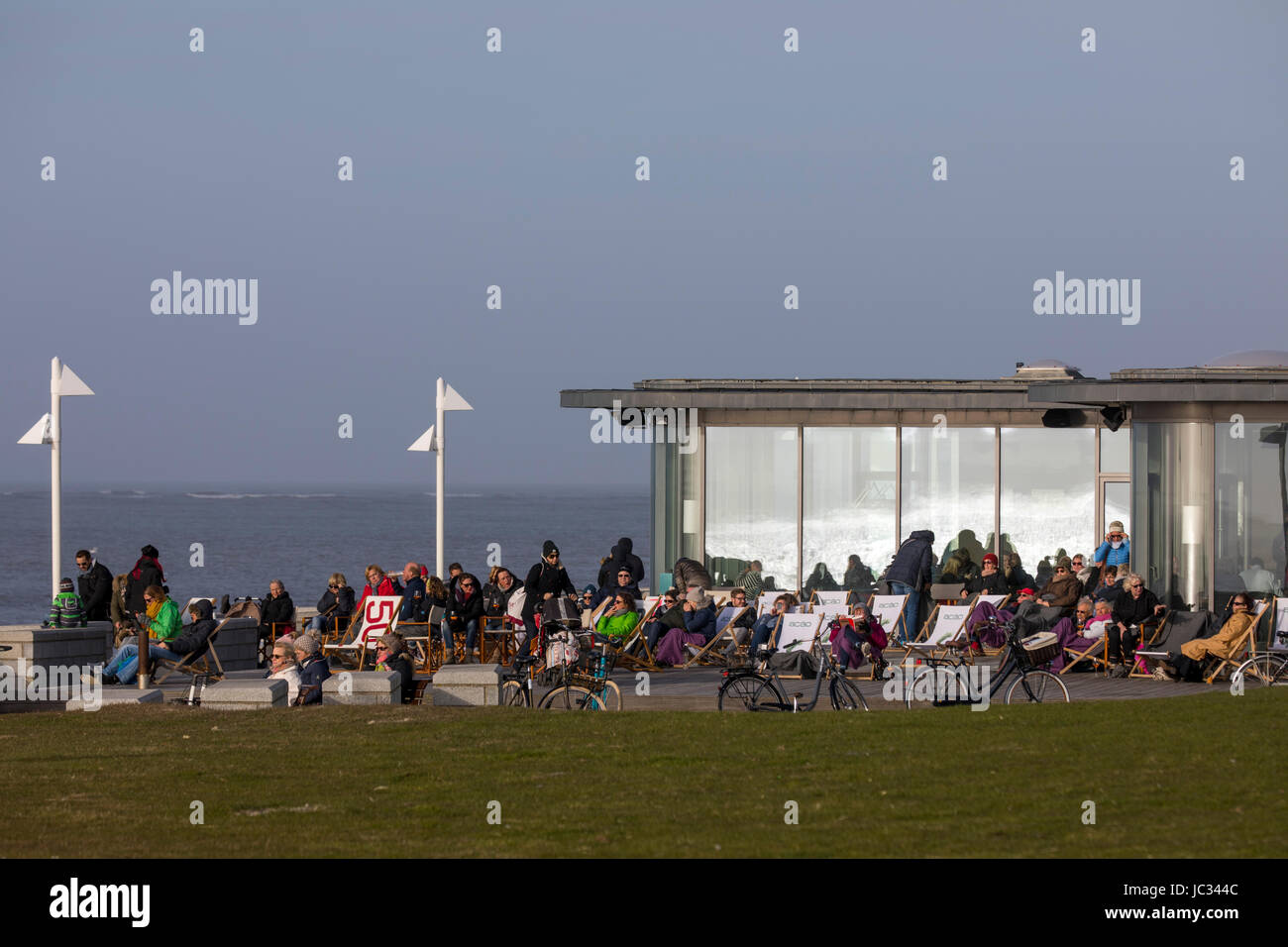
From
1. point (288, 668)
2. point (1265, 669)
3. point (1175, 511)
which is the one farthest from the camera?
point (1175, 511)

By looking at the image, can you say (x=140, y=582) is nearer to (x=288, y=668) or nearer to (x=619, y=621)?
(x=619, y=621)

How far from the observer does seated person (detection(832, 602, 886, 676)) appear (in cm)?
1588

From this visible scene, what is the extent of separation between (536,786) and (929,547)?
1129 centimetres

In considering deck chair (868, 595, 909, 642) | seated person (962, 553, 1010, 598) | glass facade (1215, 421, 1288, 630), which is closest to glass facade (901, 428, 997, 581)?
seated person (962, 553, 1010, 598)

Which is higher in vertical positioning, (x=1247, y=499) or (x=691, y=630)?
(x=1247, y=499)

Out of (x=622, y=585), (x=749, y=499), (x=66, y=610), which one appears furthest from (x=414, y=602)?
(x=749, y=499)

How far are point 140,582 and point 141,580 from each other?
29mm

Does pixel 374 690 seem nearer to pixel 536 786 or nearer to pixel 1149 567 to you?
pixel 536 786

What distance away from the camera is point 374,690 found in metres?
13.5

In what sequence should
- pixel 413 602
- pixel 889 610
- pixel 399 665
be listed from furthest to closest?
1. pixel 413 602
2. pixel 889 610
3. pixel 399 665

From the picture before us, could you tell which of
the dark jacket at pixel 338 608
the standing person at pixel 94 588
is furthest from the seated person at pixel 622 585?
the standing person at pixel 94 588

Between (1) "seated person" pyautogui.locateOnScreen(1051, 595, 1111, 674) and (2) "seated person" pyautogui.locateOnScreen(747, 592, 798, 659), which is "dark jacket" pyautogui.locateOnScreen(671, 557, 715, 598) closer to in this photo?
(2) "seated person" pyautogui.locateOnScreen(747, 592, 798, 659)

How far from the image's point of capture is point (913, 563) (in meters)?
19.5
